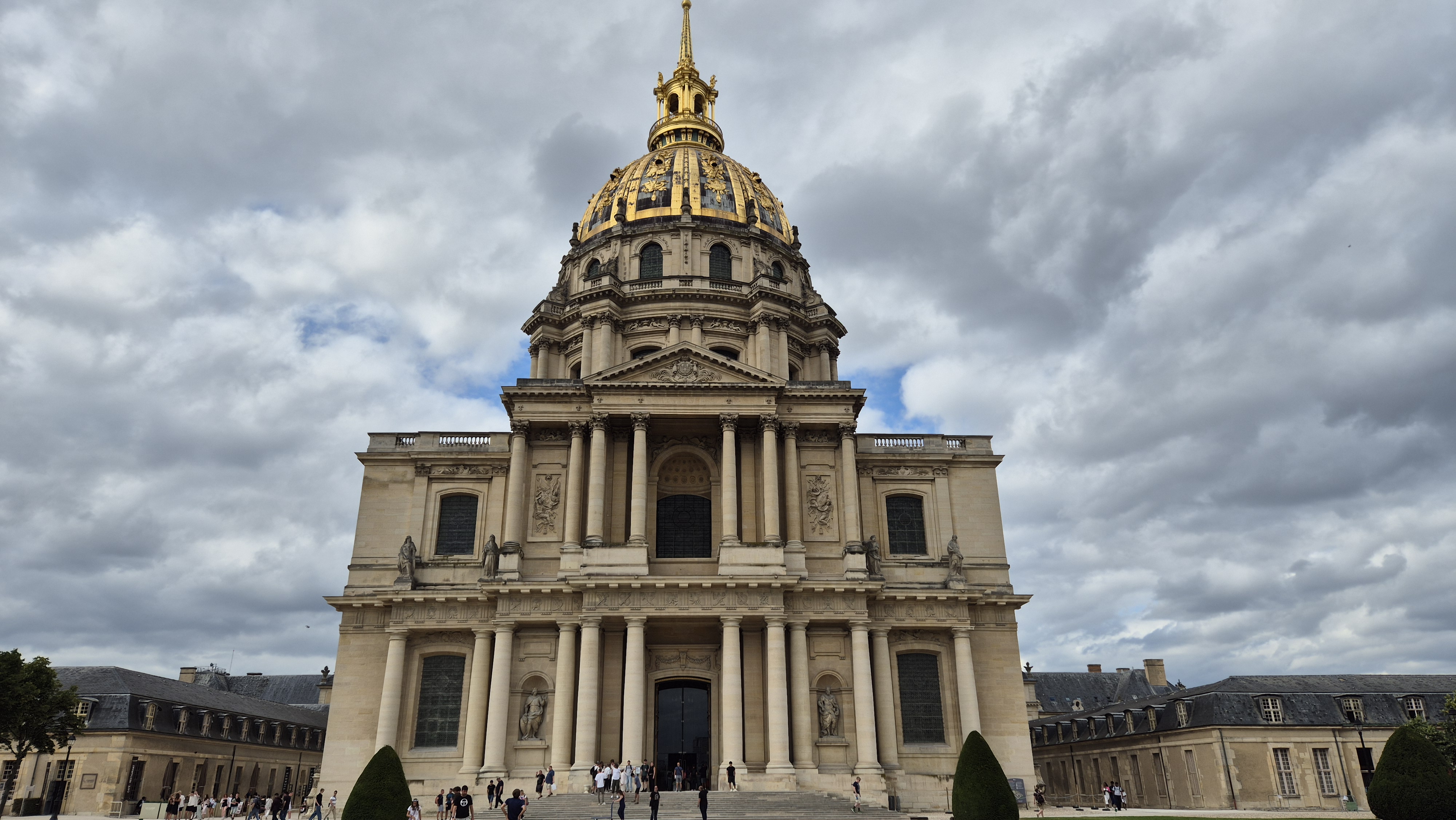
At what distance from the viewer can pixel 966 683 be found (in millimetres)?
36500

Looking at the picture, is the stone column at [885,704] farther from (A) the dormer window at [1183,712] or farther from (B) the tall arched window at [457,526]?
(B) the tall arched window at [457,526]

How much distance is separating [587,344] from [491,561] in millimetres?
14641

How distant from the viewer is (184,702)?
45969 millimetres

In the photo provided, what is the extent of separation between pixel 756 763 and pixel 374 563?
16.4 meters

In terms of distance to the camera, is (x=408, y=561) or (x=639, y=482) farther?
(x=639, y=482)

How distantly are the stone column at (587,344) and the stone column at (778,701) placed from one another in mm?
17440

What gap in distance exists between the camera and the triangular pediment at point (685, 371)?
127ft

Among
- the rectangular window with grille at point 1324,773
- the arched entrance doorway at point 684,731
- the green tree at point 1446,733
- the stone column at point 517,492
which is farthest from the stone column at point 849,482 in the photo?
the rectangular window with grille at point 1324,773

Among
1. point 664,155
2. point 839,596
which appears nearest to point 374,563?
point 839,596

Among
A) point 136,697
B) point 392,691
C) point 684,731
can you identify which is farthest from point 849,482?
point 136,697

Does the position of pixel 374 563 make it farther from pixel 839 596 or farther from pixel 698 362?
pixel 839 596

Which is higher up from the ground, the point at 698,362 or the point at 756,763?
the point at 698,362

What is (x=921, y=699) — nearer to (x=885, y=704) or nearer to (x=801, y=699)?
(x=885, y=704)

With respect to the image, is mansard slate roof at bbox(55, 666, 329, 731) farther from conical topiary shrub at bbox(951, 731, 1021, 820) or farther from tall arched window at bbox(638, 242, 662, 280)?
conical topiary shrub at bbox(951, 731, 1021, 820)
